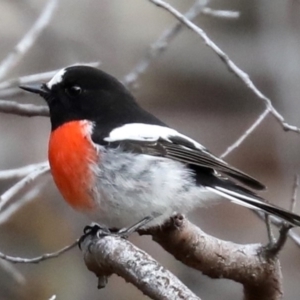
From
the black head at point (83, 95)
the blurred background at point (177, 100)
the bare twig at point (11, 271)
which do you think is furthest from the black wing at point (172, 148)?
the blurred background at point (177, 100)

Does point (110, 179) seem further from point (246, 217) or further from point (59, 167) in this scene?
point (246, 217)

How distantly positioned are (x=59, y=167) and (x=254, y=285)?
74 centimetres

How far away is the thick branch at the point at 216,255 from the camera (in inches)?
93.0

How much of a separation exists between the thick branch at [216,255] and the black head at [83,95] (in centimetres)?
46

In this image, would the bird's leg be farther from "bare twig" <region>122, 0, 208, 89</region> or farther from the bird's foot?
"bare twig" <region>122, 0, 208, 89</region>

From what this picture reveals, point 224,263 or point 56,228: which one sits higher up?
point 224,263

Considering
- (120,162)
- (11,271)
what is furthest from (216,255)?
(11,271)

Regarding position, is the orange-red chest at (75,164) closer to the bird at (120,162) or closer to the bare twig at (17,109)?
the bird at (120,162)

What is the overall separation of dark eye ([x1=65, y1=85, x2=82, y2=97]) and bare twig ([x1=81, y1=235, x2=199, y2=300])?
1.91 feet

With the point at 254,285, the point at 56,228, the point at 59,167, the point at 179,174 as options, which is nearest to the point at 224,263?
the point at 254,285

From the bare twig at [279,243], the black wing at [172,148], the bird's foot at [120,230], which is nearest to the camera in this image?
the bare twig at [279,243]

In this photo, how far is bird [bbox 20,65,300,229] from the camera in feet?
7.90

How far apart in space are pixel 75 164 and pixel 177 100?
2.35 metres

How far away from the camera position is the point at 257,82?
4691 millimetres
